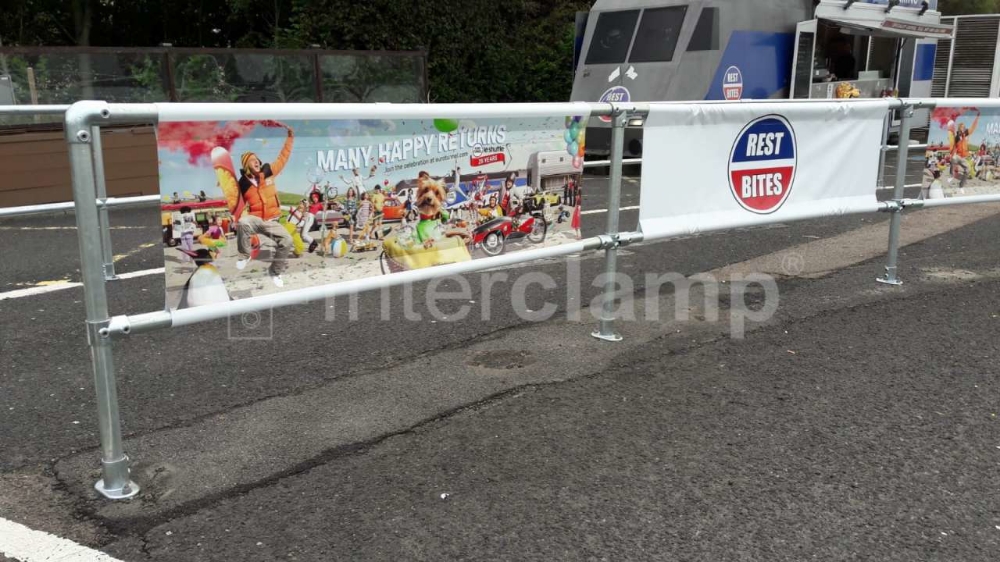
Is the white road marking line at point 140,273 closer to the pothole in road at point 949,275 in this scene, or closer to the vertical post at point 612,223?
the vertical post at point 612,223

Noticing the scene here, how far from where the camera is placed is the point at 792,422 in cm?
404

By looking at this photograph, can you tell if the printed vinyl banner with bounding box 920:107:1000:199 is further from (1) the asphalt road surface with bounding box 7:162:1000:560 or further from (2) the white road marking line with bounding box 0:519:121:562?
(2) the white road marking line with bounding box 0:519:121:562

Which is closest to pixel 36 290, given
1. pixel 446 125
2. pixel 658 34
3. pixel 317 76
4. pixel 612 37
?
pixel 446 125

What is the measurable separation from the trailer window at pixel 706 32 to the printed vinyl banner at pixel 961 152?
7557 millimetres

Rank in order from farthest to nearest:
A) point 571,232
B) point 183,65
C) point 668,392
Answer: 1. point 183,65
2. point 571,232
3. point 668,392

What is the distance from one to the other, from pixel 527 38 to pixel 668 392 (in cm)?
1871

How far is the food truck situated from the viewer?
559 inches

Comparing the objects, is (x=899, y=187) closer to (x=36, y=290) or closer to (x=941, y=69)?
(x=36, y=290)

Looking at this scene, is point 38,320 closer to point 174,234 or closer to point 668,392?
point 174,234

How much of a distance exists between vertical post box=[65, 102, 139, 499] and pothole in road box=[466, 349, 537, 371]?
2.07 m

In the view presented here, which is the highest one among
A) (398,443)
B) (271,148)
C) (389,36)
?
(389,36)

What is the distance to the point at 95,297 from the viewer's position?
317 centimetres

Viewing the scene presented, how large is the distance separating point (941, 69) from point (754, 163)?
16546 millimetres

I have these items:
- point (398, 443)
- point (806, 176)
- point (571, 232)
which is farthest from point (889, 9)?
point (398, 443)
